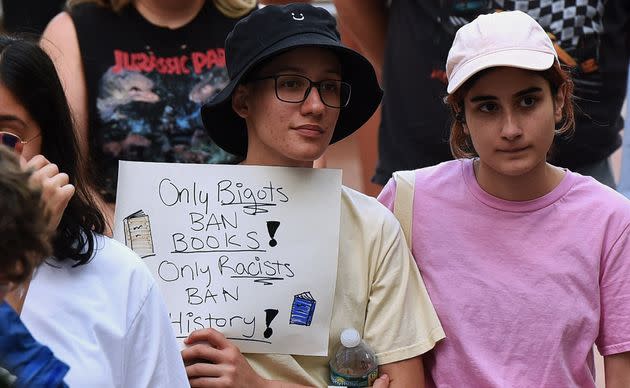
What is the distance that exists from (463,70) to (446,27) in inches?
41.5

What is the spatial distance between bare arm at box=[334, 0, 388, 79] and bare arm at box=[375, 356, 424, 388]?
1892mm

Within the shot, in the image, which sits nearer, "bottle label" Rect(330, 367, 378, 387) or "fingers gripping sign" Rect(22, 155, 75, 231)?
"fingers gripping sign" Rect(22, 155, 75, 231)

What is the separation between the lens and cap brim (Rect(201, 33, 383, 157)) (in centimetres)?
300

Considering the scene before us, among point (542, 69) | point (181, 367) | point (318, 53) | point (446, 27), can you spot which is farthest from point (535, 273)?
point (446, 27)

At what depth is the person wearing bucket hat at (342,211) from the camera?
2.96 metres

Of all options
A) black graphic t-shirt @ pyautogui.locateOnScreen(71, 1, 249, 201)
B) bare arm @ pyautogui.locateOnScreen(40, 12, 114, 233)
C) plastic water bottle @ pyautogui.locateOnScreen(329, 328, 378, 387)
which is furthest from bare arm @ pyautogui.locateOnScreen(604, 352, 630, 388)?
bare arm @ pyautogui.locateOnScreen(40, 12, 114, 233)

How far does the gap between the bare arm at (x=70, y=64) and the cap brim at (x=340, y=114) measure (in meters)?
0.80

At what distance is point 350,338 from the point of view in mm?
2906

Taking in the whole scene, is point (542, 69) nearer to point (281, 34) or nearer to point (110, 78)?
point (281, 34)

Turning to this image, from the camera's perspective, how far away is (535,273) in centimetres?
298

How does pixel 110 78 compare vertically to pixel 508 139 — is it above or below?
above

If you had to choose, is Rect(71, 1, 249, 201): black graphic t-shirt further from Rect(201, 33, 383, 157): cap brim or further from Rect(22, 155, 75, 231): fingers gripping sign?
Rect(22, 155, 75, 231): fingers gripping sign

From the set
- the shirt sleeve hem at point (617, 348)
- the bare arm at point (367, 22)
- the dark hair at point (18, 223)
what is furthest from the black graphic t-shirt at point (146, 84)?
the dark hair at point (18, 223)

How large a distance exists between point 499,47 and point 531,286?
612 millimetres
